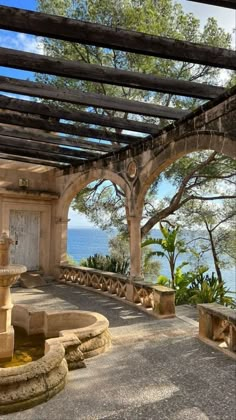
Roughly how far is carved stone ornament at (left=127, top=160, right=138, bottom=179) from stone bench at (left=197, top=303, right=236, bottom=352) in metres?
3.80

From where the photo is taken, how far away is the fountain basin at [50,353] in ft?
11.7

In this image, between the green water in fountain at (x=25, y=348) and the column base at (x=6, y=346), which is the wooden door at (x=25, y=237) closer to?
the green water in fountain at (x=25, y=348)

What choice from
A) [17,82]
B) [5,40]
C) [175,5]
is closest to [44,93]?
[17,82]

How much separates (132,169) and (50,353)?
5.35 metres

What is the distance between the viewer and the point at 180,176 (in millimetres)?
13234

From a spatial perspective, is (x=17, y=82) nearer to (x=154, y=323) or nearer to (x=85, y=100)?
(x=85, y=100)

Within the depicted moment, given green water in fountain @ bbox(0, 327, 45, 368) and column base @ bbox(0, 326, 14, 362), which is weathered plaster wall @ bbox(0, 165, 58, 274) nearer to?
green water in fountain @ bbox(0, 327, 45, 368)

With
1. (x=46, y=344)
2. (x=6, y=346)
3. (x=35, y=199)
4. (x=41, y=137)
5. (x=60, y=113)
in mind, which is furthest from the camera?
(x=35, y=199)

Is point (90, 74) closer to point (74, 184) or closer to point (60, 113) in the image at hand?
point (60, 113)

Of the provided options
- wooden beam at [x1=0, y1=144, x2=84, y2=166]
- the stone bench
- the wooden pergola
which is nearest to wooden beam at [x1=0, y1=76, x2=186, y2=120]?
the wooden pergola

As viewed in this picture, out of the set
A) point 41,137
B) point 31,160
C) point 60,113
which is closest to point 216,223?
point 31,160

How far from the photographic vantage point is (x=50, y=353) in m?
4.07

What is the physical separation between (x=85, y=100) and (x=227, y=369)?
177 inches

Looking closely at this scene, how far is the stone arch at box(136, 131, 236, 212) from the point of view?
5367 millimetres
